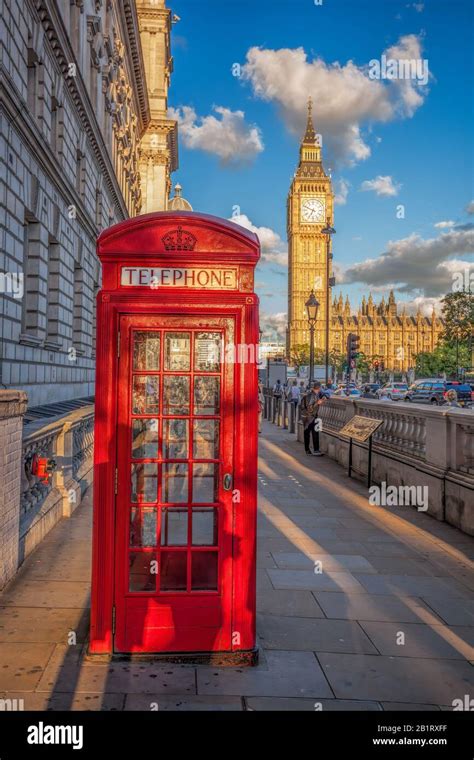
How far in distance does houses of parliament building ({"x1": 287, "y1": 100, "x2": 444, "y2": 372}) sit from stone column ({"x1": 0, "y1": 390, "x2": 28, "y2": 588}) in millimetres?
154293

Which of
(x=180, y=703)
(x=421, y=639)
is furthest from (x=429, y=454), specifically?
(x=180, y=703)

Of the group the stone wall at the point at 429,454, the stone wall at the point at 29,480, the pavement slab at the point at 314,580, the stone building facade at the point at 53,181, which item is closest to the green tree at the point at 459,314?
the stone building facade at the point at 53,181

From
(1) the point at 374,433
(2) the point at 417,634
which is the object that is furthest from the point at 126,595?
(1) the point at 374,433

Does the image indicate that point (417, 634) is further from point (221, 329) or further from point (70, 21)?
point (70, 21)

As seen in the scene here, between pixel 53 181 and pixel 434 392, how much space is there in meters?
36.9

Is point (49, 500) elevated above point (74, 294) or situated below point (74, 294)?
below

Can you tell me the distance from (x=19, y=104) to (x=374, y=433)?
36.8 ft

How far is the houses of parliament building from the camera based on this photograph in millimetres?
169000

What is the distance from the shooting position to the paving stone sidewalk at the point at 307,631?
4188 mm

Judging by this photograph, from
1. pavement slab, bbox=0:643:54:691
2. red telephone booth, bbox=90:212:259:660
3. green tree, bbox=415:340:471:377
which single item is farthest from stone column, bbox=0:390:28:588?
green tree, bbox=415:340:471:377

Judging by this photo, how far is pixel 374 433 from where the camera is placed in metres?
13.1

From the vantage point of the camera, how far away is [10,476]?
6.22 meters

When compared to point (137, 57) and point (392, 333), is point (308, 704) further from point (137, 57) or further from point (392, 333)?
point (392, 333)

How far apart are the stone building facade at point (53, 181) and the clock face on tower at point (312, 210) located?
456 ft
